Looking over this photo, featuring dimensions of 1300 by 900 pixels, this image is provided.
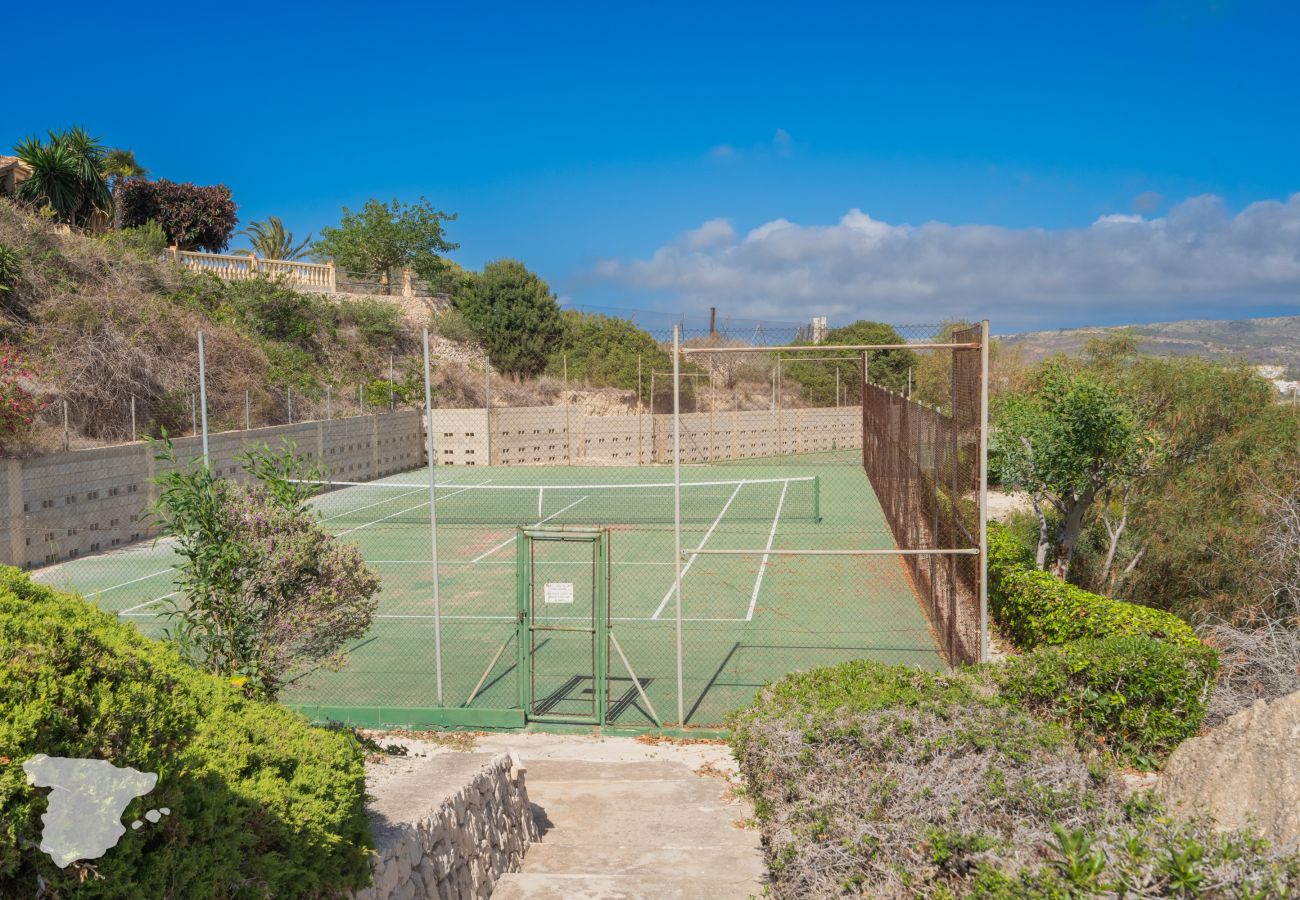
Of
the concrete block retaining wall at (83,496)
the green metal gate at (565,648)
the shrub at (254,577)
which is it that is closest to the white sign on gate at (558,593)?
the green metal gate at (565,648)

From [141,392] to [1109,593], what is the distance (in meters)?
24.4

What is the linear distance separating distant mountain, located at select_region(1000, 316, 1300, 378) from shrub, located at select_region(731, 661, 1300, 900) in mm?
17884

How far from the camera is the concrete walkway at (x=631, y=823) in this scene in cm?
606

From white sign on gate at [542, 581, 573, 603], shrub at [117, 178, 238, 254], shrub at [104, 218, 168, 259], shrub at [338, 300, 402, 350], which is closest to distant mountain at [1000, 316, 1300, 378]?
white sign on gate at [542, 581, 573, 603]

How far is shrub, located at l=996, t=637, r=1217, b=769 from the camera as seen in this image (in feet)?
30.3

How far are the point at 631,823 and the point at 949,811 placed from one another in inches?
165

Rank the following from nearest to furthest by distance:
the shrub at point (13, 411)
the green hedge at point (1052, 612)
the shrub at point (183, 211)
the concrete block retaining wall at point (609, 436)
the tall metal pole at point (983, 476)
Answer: the tall metal pole at point (983, 476)
the green hedge at point (1052, 612)
the shrub at point (13, 411)
the concrete block retaining wall at point (609, 436)
the shrub at point (183, 211)

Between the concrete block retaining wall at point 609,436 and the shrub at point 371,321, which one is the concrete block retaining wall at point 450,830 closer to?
the concrete block retaining wall at point 609,436

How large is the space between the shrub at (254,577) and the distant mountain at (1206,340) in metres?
18.4

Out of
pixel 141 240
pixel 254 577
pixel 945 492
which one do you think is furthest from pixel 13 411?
pixel 141 240

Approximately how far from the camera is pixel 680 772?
9.53 metres

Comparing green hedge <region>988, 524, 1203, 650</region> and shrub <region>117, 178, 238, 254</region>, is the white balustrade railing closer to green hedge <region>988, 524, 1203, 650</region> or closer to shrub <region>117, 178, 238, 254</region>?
shrub <region>117, 178, 238, 254</region>

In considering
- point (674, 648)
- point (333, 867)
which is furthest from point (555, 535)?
point (333, 867)

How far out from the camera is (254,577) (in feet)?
25.6
